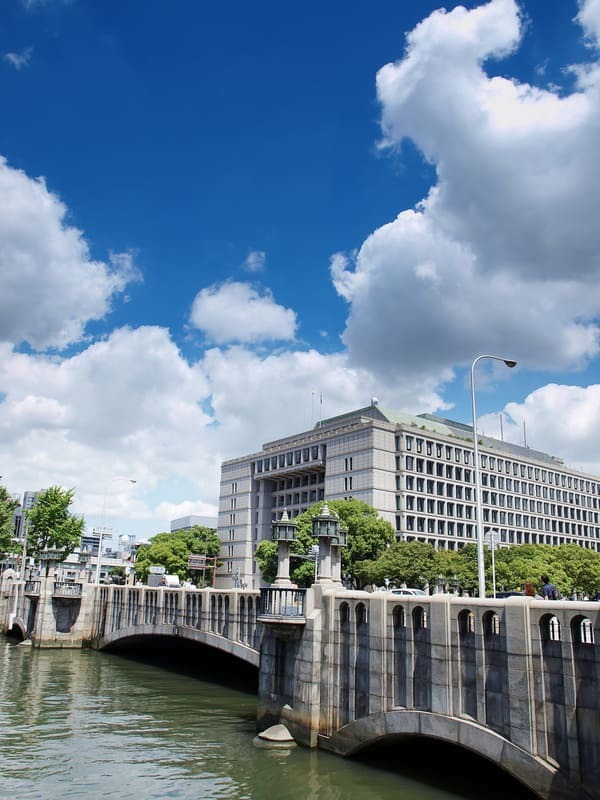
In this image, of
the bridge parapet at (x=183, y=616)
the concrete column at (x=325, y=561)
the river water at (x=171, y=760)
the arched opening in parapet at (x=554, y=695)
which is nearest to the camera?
the arched opening in parapet at (x=554, y=695)

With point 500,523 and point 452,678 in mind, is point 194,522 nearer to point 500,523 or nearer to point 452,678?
Answer: point 500,523

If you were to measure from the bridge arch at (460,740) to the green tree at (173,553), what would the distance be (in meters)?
87.7

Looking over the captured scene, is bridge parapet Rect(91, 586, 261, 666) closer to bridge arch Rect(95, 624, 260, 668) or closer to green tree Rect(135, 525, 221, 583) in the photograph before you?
bridge arch Rect(95, 624, 260, 668)

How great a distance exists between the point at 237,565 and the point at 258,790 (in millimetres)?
106953

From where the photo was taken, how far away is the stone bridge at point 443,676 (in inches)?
608

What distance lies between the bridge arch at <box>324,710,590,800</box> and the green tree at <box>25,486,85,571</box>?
6123 centimetres

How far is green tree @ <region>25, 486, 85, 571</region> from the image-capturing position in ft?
251

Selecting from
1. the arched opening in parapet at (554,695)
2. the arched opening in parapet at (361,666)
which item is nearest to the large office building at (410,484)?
the arched opening in parapet at (361,666)

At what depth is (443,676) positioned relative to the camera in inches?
730

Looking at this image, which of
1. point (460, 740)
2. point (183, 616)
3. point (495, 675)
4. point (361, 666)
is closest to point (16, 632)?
point (183, 616)

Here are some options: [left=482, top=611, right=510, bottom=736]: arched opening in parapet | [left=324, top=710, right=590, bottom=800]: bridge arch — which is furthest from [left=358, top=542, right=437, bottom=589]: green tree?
[left=482, top=611, right=510, bottom=736]: arched opening in parapet

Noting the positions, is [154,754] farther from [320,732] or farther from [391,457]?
[391,457]

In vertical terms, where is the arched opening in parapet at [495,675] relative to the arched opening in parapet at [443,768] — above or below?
above

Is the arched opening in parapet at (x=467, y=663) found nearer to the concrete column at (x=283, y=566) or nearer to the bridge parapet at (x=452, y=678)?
the bridge parapet at (x=452, y=678)
